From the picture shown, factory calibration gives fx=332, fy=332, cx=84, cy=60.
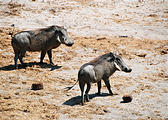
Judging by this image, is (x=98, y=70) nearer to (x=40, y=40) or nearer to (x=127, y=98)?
(x=127, y=98)

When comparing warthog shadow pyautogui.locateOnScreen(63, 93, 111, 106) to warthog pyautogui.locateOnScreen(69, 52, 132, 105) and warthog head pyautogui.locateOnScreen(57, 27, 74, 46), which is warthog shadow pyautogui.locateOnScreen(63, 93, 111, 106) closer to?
warthog pyautogui.locateOnScreen(69, 52, 132, 105)

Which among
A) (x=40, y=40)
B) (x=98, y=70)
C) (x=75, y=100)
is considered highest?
(x=40, y=40)

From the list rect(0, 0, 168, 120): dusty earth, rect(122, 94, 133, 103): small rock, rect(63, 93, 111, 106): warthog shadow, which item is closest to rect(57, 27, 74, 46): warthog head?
rect(0, 0, 168, 120): dusty earth

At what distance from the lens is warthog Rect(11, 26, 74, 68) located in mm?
12523

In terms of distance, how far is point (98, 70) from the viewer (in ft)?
30.4

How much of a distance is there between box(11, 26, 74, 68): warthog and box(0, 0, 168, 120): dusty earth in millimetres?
630

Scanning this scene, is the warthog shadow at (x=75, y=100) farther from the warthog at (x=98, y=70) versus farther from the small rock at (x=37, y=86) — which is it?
the small rock at (x=37, y=86)

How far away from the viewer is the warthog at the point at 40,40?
12523 millimetres

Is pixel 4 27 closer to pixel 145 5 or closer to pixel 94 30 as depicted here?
pixel 94 30

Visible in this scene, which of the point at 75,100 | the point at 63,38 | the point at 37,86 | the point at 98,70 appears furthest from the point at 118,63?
the point at 63,38

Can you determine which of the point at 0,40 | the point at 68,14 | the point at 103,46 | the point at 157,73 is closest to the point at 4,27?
the point at 0,40

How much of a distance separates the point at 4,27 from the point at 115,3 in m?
7.73

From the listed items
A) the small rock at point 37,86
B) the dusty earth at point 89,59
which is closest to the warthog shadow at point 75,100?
the dusty earth at point 89,59

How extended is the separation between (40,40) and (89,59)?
7.13 feet
